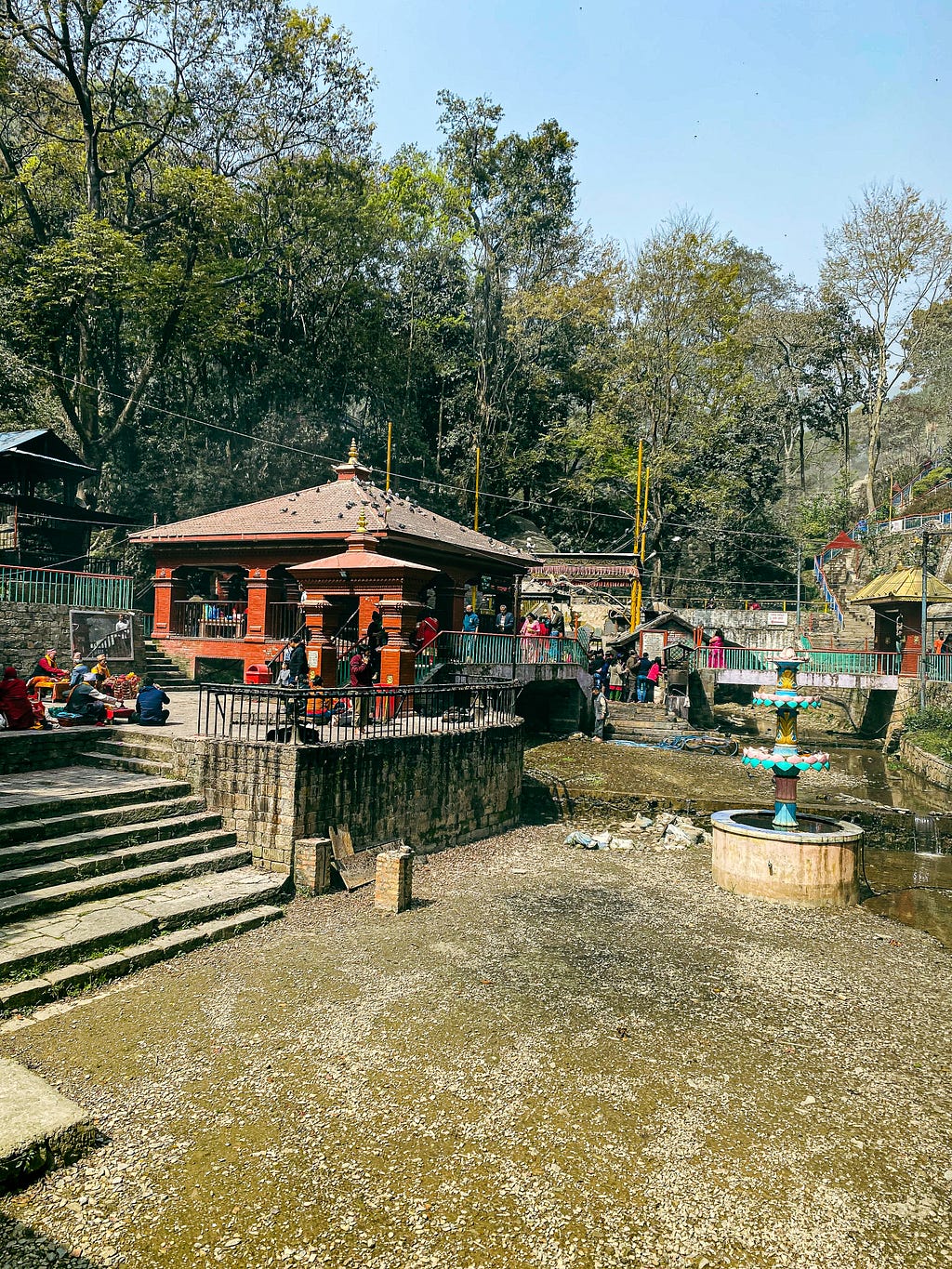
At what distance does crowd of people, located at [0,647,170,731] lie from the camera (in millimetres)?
11625

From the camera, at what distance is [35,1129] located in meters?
4.86

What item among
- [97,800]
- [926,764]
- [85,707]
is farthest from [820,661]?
[97,800]

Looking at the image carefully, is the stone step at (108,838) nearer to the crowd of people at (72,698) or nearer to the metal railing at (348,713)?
the metal railing at (348,713)

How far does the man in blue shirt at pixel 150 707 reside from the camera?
13102 millimetres

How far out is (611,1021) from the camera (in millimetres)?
7355

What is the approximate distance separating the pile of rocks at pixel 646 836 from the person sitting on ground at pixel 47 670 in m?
11.3

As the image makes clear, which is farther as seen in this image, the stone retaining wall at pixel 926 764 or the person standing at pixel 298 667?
the stone retaining wall at pixel 926 764

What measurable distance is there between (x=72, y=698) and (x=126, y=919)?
234 inches

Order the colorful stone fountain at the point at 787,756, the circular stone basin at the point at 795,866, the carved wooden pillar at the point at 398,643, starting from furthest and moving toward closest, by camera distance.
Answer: the carved wooden pillar at the point at 398,643
the colorful stone fountain at the point at 787,756
the circular stone basin at the point at 795,866

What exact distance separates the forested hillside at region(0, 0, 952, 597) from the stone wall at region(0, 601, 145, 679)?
1270 centimetres

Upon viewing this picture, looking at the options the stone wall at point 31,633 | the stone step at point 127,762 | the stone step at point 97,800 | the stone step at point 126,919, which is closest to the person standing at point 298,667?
the stone step at point 127,762

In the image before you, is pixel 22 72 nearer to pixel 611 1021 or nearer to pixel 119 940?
pixel 119 940

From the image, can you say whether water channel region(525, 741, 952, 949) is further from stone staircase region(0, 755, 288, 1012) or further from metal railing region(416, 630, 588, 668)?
stone staircase region(0, 755, 288, 1012)

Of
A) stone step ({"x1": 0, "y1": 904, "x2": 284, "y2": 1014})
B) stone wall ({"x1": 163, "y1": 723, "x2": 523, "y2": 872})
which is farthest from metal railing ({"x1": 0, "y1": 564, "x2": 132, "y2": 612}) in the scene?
stone step ({"x1": 0, "y1": 904, "x2": 284, "y2": 1014})
